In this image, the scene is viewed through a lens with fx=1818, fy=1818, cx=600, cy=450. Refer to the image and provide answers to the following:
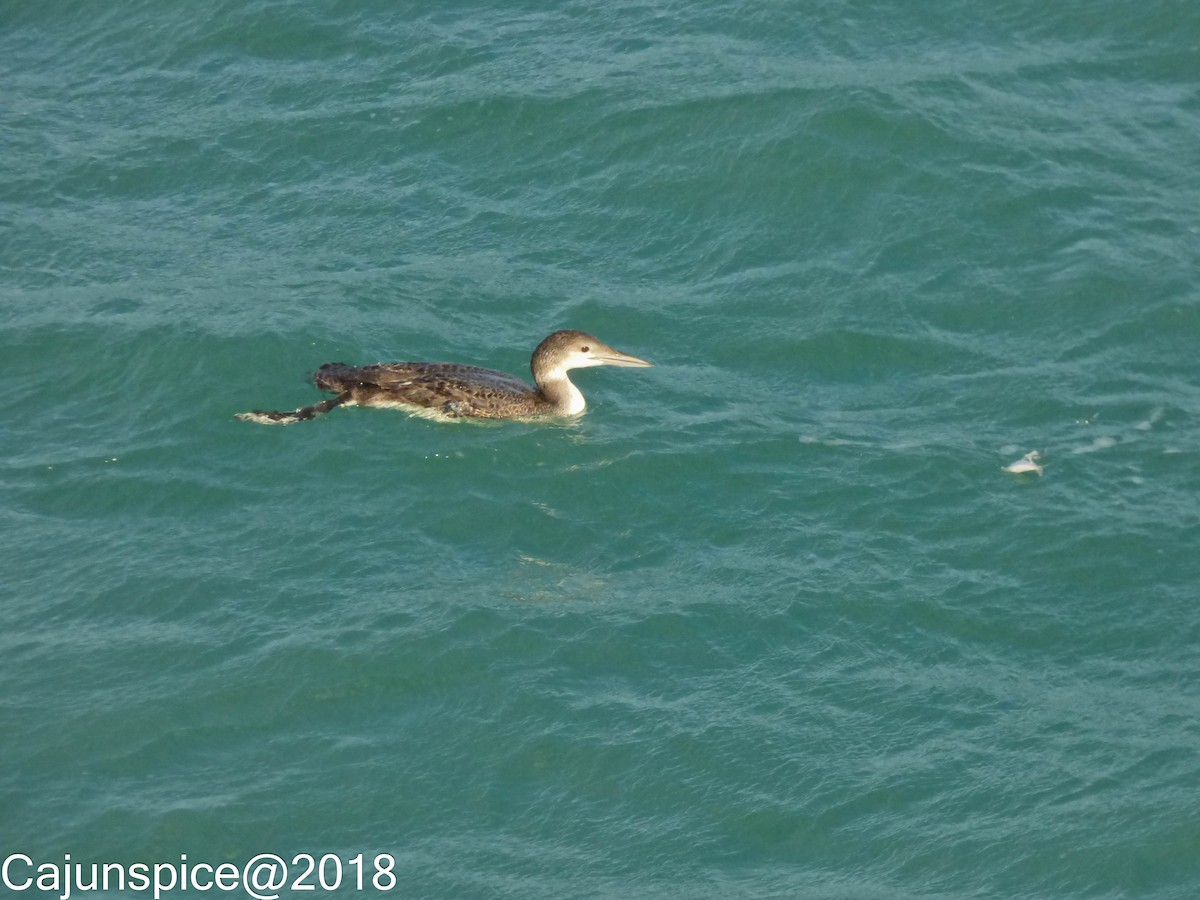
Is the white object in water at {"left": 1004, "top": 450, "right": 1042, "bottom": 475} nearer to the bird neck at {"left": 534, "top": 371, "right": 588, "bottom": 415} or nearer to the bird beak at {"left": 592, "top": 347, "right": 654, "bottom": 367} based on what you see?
the bird beak at {"left": 592, "top": 347, "right": 654, "bottom": 367}

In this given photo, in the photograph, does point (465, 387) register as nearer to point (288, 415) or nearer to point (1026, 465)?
point (288, 415)

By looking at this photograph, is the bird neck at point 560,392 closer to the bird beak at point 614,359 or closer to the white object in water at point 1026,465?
the bird beak at point 614,359

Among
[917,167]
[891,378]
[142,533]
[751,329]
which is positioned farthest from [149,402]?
[917,167]

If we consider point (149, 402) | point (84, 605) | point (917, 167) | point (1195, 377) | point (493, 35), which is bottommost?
point (84, 605)

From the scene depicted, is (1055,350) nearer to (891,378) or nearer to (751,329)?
(891,378)

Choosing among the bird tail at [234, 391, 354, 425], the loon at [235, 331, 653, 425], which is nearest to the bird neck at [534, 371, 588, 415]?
the loon at [235, 331, 653, 425]
